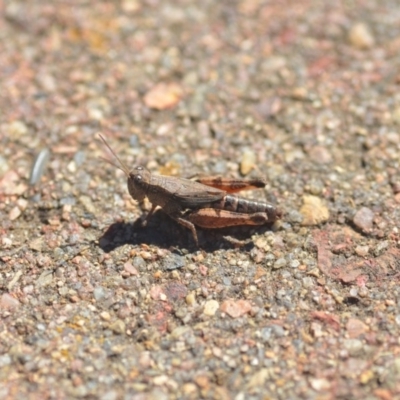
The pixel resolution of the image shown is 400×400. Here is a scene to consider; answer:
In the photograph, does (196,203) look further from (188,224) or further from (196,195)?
(188,224)

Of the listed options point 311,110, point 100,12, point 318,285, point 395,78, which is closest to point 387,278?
point 318,285

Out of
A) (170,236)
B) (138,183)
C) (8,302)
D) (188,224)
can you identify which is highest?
(138,183)

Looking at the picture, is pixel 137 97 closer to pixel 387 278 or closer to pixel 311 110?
pixel 311 110

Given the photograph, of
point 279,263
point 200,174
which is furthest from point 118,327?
point 200,174

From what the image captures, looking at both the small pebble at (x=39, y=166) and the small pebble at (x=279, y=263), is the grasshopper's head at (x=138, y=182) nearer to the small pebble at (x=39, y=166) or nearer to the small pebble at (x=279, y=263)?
the small pebble at (x=39, y=166)

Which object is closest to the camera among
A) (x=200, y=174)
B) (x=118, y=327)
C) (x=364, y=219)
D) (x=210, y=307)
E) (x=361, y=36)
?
(x=118, y=327)

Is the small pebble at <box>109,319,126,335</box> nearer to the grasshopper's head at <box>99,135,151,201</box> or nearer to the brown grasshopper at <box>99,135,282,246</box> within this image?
the brown grasshopper at <box>99,135,282,246</box>
